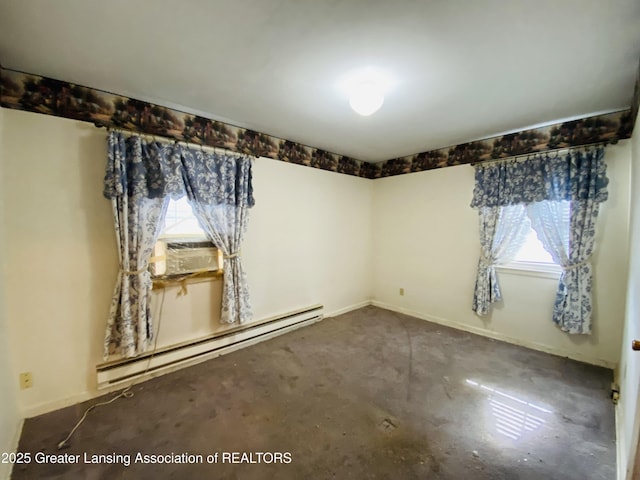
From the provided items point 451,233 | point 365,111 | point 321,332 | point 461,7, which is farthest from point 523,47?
point 321,332

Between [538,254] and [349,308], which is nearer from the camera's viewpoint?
[538,254]

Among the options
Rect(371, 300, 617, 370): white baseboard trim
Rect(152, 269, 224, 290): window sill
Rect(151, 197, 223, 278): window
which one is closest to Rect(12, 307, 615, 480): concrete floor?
Rect(371, 300, 617, 370): white baseboard trim

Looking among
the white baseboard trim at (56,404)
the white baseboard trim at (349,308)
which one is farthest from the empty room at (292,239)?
the white baseboard trim at (349,308)

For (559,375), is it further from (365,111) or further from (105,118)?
(105,118)

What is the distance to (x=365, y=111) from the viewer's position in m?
1.93

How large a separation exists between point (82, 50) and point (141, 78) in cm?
35

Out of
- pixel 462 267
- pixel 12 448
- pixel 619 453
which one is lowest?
pixel 12 448

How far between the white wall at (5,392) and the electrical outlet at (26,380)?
0.14 ft

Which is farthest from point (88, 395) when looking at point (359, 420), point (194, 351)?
point (359, 420)

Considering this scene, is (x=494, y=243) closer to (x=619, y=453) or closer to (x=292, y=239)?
(x=619, y=453)

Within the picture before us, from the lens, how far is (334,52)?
1569 millimetres

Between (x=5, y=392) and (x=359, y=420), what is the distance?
88.3 inches

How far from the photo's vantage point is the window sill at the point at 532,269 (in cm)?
275

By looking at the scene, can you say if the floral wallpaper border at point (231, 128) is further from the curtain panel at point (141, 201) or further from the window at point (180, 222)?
the window at point (180, 222)
